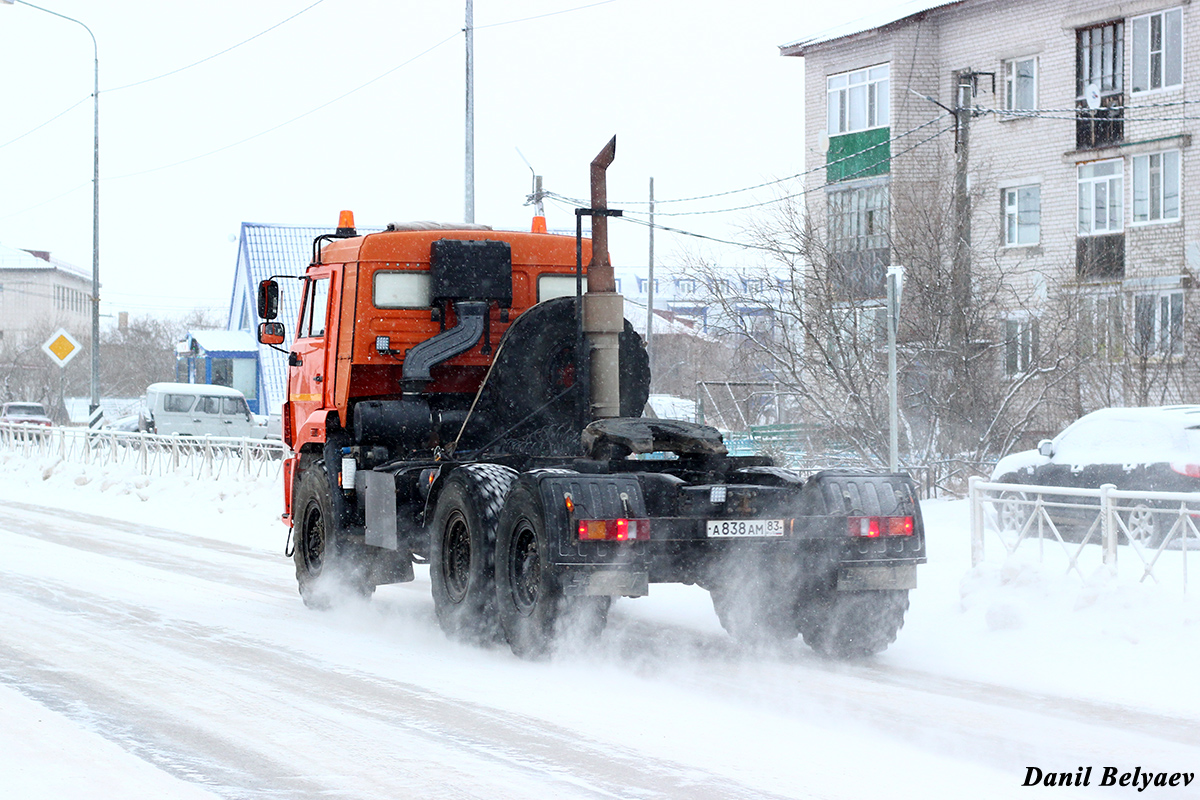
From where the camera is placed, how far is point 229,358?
55.1m

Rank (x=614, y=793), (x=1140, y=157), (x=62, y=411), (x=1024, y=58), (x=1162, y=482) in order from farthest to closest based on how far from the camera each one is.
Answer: (x=62, y=411), (x=1024, y=58), (x=1140, y=157), (x=1162, y=482), (x=614, y=793)

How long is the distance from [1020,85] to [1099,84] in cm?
209

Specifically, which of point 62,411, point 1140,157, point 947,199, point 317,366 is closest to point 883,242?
point 947,199

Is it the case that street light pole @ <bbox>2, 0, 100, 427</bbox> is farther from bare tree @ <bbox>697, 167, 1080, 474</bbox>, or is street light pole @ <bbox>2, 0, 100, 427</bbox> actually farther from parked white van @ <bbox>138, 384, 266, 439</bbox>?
bare tree @ <bbox>697, 167, 1080, 474</bbox>

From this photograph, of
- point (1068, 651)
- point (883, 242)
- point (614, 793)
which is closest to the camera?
point (614, 793)

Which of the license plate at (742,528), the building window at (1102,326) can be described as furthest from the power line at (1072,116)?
the license plate at (742,528)

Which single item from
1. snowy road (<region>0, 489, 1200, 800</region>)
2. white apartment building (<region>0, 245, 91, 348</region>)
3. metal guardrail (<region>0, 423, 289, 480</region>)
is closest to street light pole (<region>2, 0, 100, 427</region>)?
metal guardrail (<region>0, 423, 289, 480</region>)

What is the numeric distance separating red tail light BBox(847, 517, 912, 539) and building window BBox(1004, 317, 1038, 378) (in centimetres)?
1151

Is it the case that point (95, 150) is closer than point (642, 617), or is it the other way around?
point (642, 617)

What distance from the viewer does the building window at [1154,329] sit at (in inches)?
905

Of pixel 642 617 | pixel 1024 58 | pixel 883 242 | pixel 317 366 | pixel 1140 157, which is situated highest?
pixel 1024 58

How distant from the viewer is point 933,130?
33.7 metres

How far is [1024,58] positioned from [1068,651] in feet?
85.4

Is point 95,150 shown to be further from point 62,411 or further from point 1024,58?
point 62,411
